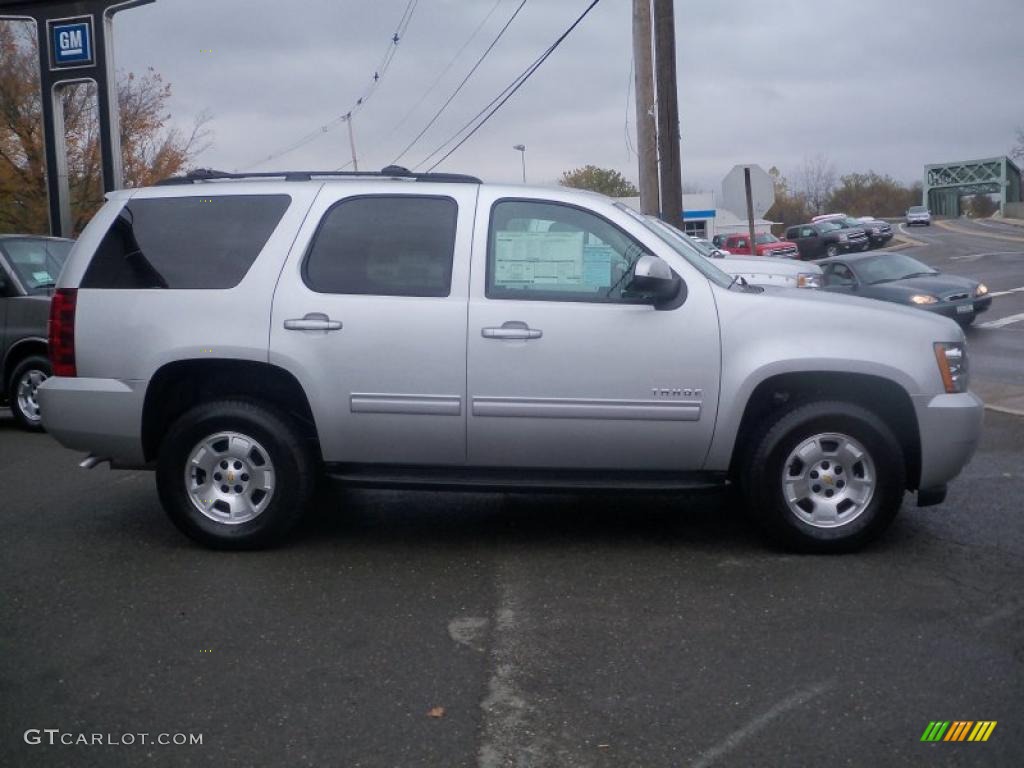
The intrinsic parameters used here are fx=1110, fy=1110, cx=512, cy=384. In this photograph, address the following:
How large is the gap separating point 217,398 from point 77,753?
270 centimetres

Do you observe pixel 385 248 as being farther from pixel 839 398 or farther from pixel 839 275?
pixel 839 275

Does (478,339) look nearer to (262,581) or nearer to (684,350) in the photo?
(684,350)

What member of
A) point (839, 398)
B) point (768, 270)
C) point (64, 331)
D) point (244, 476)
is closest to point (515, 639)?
point (244, 476)

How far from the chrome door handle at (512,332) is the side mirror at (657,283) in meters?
0.56

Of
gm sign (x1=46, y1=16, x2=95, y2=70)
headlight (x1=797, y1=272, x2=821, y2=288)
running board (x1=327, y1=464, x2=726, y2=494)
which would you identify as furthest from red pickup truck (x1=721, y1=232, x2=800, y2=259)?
running board (x1=327, y1=464, x2=726, y2=494)

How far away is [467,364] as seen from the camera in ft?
19.3

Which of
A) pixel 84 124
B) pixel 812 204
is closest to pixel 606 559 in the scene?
pixel 84 124

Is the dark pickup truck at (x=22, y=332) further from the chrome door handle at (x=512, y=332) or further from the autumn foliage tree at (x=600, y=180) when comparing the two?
the autumn foliage tree at (x=600, y=180)

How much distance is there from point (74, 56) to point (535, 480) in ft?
49.6

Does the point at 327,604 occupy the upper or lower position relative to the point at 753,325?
lower

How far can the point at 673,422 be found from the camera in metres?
5.84

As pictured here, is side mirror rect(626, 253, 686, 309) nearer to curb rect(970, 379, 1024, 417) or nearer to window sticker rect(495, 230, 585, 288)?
window sticker rect(495, 230, 585, 288)

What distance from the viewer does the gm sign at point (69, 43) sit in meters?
17.8

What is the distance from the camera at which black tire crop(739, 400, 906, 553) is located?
5.83m
